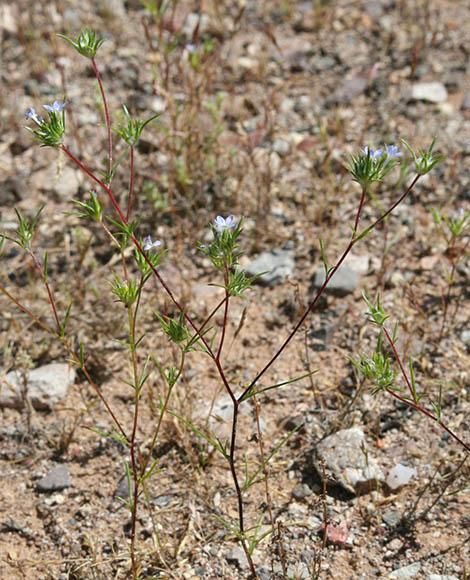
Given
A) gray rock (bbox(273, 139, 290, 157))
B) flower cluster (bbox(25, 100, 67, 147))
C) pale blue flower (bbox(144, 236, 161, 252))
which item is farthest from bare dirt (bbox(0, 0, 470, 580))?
flower cluster (bbox(25, 100, 67, 147))

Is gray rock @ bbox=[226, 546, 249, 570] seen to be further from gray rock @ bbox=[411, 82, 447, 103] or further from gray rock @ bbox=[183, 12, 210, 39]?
gray rock @ bbox=[183, 12, 210, 39]

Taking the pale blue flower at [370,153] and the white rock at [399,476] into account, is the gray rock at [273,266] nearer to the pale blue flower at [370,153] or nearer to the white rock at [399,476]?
the white rock at [399,476]

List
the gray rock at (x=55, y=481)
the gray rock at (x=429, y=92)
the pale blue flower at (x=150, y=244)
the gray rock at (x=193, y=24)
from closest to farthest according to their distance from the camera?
the pale blue flower at (x=150, y=244)
the gray rock at (x=55, y=481)
the gray rock at (x=429, y=92)
the gray rock at (x=193, y=24)

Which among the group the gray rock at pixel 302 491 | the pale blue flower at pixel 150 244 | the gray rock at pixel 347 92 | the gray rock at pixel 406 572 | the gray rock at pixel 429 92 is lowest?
the gray rock at pixel 406 572

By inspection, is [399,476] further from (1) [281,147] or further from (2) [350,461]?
(1) [281,147]

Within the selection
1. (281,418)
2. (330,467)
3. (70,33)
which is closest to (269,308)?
(281,418)

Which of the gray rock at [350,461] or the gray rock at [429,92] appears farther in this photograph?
the gray rock at [429,92]

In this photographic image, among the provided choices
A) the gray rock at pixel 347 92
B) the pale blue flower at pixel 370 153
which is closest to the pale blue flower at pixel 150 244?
the pale blue flower at pixel 370 153
